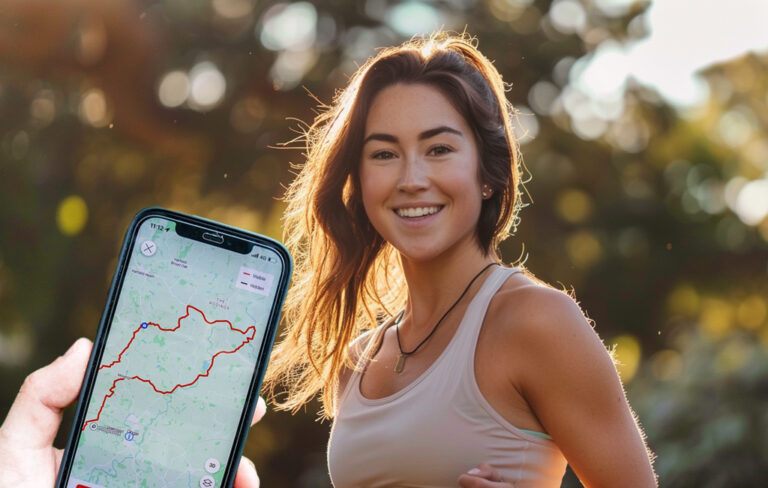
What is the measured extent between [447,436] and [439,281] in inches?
18.1

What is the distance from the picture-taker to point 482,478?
163 centimetres

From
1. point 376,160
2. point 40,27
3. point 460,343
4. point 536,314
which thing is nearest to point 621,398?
point 536,314

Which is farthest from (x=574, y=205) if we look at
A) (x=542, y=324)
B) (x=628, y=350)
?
(x=542, y=324)

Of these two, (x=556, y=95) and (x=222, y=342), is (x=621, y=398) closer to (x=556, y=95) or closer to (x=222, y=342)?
(x=222, y=342)

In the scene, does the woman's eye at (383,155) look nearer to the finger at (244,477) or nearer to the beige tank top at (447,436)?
the beige tank top at (447,436)

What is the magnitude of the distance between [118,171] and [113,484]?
17.8 ft

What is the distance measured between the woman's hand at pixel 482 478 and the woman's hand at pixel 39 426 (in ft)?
1.29

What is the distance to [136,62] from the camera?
6.52m

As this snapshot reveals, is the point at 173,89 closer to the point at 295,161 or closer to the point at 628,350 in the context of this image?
the point at 295,161

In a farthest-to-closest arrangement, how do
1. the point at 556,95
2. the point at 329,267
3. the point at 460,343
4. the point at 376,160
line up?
the point at 556,95, the point at 329,267, the point at 376,160, the point at 460,343

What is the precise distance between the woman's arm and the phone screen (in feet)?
1.81

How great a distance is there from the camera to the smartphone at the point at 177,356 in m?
1.52

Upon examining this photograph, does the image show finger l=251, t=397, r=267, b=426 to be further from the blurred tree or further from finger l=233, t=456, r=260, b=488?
the blurred tree

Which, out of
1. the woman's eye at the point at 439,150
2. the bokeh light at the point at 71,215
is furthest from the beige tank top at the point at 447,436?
the bokeh light at the point at 71,215
